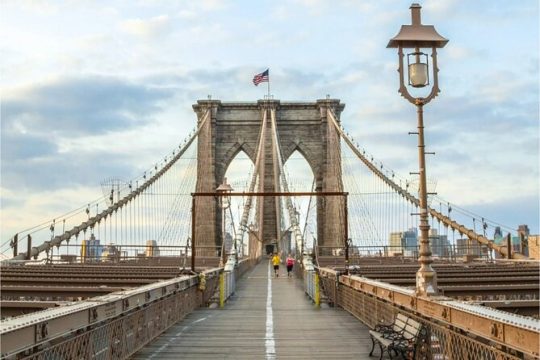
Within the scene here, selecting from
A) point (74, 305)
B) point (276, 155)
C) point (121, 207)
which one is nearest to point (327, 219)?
point (276, 155)

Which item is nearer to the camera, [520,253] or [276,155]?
[520,253]

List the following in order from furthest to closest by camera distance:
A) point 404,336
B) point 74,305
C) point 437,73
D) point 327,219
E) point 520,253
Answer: point 327,219
point 520,253
point 437,73
point 404,336
point 74,305

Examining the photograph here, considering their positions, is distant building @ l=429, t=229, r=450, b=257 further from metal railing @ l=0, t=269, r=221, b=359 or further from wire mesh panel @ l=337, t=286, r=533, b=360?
metal railing @ l=0, t=269, r=221, b=359

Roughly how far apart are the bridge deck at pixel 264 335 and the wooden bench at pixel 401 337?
1.70 feet

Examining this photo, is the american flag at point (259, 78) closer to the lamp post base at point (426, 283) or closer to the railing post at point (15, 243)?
the railing post at point (15, 243)

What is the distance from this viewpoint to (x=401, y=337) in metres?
8.55

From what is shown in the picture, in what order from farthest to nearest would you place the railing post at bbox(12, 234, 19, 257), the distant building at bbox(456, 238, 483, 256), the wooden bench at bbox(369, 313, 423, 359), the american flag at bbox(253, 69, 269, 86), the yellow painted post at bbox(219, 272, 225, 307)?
the american flag at bbox(253, 69, 269, 86) < the distant building at bbox(456, 238, 483, 256) < the railing post at bbox(12, 234, 19, 257) < the yellow painted post at bbox(219, 272, 225, 307) < the wooden bench at bbox(369, 313, 423, 359)

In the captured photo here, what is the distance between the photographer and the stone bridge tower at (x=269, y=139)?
76812 mm

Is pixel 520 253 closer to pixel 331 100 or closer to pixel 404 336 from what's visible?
pixel 404 336

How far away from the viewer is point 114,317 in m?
8.09

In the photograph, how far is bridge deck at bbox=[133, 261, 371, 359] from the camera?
9523mm

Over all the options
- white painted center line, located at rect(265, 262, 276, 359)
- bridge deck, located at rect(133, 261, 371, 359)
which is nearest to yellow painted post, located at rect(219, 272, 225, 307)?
bridge deck, located at rect(133, 261, 371, 359)

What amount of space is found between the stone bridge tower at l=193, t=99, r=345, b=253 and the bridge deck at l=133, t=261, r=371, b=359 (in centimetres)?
5863

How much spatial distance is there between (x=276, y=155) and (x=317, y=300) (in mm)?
56512
